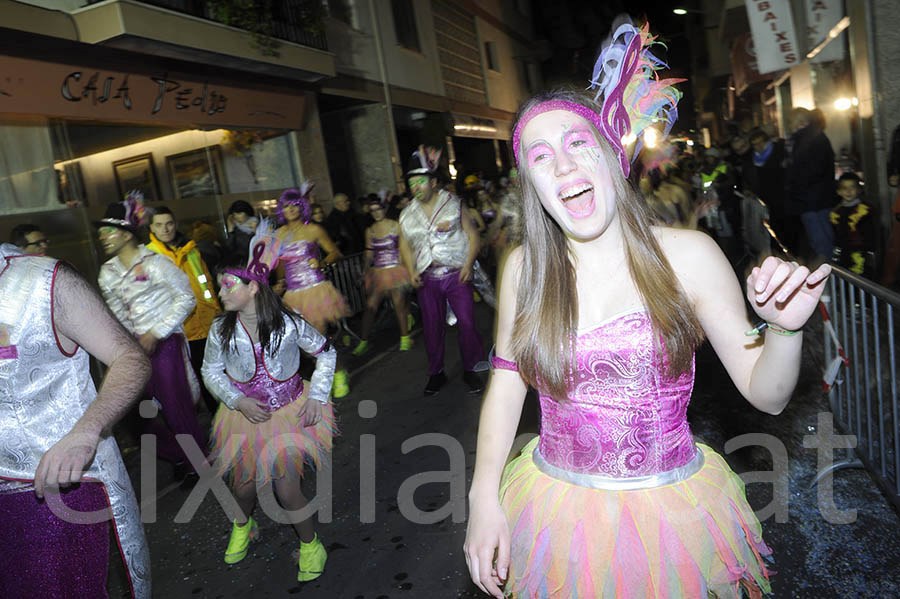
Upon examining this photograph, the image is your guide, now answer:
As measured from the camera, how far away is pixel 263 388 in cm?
405

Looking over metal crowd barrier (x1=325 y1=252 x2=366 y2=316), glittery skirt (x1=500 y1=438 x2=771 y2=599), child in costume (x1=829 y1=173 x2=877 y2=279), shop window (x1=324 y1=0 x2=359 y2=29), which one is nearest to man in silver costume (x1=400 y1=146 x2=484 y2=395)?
metal crowd barrier (x1=325 y1=252 x2=366 y2=316)

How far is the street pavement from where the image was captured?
344 centimetres

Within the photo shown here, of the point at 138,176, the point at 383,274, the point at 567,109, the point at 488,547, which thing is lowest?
the point at 488,547

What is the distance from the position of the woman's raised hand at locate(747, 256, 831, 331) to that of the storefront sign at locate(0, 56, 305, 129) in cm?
928

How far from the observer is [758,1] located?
10.7m

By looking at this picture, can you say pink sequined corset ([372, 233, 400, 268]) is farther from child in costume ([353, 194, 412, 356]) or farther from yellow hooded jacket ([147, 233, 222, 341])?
yellow hooded jacket ([147, 233, 222, 341])

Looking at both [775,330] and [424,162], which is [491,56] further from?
[775,330]

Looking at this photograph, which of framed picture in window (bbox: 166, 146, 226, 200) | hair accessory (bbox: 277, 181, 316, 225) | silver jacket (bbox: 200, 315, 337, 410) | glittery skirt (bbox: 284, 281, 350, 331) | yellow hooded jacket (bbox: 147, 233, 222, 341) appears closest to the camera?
silver jacket (bbox: 200, 315, 337, 410)

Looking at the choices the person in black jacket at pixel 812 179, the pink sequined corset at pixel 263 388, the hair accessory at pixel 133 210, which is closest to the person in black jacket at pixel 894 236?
the person in black jacket at pixel 812 179

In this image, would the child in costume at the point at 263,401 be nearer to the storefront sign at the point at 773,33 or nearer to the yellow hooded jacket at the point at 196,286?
the yellow hooded jacket at the point at 196,286

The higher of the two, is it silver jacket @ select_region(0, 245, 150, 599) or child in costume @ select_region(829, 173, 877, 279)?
silver jacket @ select_region(0, 245, 150, 599)

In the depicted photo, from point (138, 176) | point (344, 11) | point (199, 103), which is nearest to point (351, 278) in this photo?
point (138, 176)

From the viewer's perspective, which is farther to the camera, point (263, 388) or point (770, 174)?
point (770, 174)

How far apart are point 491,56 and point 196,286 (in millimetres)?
24822
